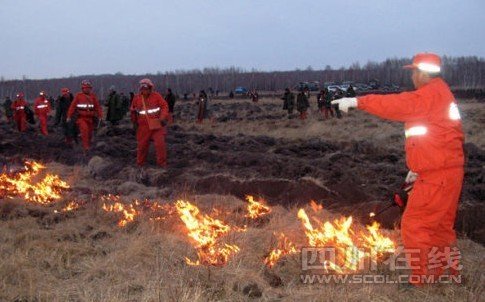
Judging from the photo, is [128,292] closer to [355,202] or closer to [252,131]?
[355,202]

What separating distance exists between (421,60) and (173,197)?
4509mm

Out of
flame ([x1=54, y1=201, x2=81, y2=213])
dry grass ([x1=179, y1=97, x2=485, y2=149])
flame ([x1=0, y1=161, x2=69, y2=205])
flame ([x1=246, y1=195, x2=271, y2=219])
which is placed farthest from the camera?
dry grass ([x1=179, y1=97, x2=485, y2=149])

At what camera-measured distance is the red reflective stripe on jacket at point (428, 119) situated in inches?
170

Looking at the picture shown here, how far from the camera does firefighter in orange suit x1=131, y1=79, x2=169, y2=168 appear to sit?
1017 cm

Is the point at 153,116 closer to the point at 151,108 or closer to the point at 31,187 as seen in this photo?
the point at 151,108

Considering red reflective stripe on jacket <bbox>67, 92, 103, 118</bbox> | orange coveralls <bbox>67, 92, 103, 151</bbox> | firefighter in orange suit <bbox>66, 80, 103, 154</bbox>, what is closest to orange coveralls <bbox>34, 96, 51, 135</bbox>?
firefighter in orange suit <bbox>66, 80, 103, 154</bbox>

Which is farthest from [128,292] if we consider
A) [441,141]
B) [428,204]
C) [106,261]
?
[441,141]

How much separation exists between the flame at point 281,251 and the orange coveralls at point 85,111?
7.62 meters

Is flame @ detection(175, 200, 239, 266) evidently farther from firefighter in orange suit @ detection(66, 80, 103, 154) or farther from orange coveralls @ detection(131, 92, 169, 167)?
firefighter in orange suit @ detection(66, 80, 103, 154)

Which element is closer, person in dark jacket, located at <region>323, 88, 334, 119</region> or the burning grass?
the burning grass

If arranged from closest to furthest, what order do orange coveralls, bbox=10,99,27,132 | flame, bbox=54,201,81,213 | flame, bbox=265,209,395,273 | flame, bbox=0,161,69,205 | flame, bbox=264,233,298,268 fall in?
flame, bbox=265,209,395,273, flame, bbox=264,233,298,268, flame, bbox=54,201,81,213, flame, bbox=0,161,69,205, orange coveralls, bbox=10,99,27,132

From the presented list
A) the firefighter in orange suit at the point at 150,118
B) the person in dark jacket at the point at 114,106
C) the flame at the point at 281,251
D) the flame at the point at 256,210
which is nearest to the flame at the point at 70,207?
the flame at the point at 256,210

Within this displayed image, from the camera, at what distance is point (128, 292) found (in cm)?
453

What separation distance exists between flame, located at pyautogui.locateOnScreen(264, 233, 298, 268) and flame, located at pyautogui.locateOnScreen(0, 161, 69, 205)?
370cm
